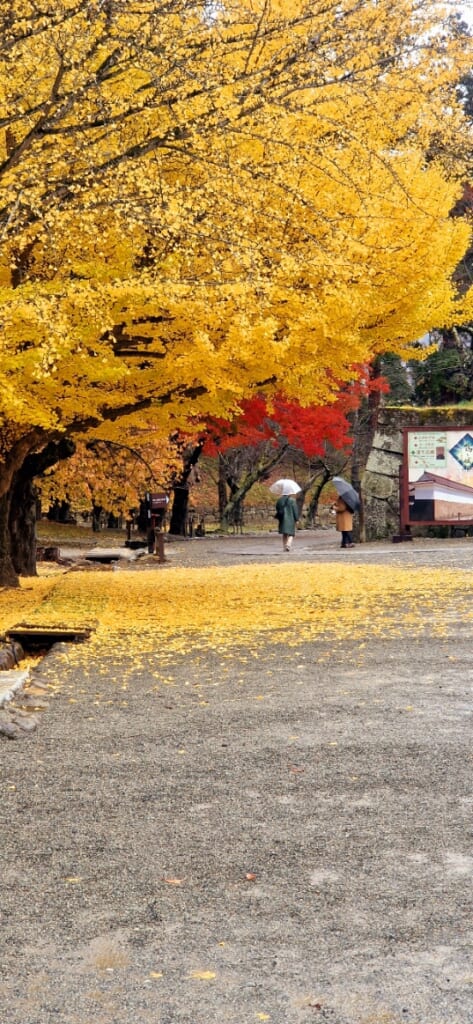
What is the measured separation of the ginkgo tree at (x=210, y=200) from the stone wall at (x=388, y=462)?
13.8 meters

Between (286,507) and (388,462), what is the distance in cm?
401

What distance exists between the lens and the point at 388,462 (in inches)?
1233

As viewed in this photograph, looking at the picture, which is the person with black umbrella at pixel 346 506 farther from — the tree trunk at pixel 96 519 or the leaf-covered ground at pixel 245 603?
the tree trunk at pixel 96 519

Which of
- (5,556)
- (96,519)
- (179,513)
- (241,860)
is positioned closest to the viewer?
(241,860)

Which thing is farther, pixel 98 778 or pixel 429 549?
pixel 429 549

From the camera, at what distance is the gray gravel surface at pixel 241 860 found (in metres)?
3.57

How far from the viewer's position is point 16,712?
791 cm

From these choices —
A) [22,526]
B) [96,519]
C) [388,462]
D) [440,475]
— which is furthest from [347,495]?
[96,519]

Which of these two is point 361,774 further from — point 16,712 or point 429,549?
point 429,549

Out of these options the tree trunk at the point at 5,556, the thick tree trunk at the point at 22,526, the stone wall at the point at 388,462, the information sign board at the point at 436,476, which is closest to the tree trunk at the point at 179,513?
the stone wall at the point at 388,462

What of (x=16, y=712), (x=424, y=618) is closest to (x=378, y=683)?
(x=16, y=712)

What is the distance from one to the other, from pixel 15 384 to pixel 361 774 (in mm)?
8283

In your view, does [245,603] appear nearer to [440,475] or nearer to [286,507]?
Result: [286,507]

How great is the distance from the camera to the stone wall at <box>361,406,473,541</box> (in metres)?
31.2
